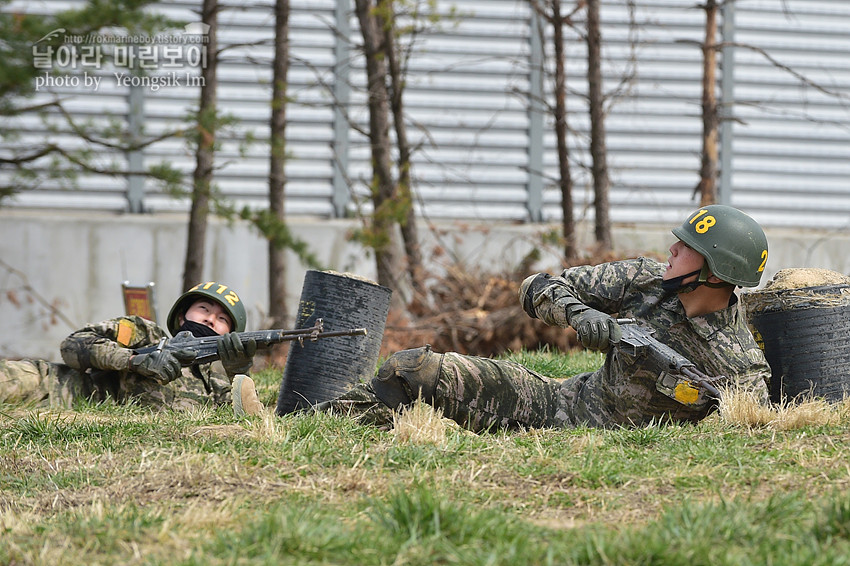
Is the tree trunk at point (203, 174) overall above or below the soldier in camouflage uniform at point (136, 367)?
above

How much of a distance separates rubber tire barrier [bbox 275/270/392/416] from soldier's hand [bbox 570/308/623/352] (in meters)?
1.83

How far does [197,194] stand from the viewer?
12461 mm

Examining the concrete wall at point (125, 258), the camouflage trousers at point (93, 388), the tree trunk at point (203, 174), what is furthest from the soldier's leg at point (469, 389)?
the concrete wall at point (125, 258)

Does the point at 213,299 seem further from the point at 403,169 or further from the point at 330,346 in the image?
the point at 403,169

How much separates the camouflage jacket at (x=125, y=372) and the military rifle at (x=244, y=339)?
0.23 meters

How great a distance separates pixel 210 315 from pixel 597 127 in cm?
693

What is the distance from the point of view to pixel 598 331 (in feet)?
17.4

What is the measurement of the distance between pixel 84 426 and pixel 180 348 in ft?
4.22

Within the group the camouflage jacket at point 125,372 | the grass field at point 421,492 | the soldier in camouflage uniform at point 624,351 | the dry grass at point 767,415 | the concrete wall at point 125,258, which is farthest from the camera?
the concrete wall at point 125,258

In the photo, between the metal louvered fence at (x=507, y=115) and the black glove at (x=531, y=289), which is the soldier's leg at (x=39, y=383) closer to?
the black glove at (x=531, y=289)

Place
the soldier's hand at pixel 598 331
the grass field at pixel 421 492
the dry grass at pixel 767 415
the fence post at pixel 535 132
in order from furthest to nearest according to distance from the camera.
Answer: the fence post at pixel 535 132 < the soldier's hand at pixel 598 331 < the dry grass at pixel 767 415 < the grass field at pixel 421 492

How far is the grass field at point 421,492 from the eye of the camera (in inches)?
131

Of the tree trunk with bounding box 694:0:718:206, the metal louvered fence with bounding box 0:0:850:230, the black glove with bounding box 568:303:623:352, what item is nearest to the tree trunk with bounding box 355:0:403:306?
the metal louvered fence with bounding box 0:0:850:230

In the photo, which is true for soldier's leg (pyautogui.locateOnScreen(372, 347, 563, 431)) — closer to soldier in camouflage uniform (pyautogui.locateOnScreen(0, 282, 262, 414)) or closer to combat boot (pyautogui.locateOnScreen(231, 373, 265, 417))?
combat boot (pyautogui.locateOnScreen(231, 373, 265, 417))
